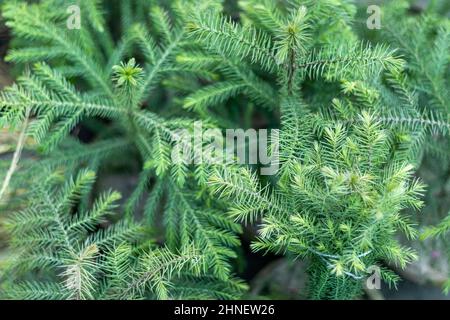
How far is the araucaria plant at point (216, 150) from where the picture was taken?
141 centimetres

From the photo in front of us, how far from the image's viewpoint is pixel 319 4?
1.62m

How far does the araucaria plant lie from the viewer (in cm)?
141

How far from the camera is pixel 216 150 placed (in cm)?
161

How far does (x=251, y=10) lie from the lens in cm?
174

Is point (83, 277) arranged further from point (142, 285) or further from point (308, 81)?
point (308, 81)

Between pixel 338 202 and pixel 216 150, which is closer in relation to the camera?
pixel 338 202

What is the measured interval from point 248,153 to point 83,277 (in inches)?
26.6

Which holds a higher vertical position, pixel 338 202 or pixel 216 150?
pixel 216 150

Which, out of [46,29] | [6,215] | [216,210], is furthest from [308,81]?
[6,215]
